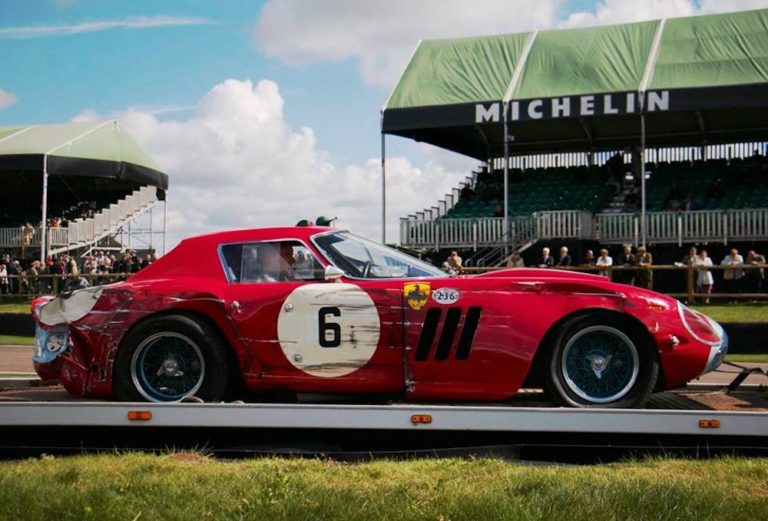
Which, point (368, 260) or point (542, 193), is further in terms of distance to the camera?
point (542, 193)

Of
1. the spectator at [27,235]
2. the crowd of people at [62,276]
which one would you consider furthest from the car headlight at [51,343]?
the spectator at [27,235]

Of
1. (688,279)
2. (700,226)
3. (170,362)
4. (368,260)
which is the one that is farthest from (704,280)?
(170,362)

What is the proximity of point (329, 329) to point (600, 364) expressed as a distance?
1728mm

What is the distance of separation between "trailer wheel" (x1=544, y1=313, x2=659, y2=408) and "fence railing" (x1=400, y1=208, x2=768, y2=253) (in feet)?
64.0

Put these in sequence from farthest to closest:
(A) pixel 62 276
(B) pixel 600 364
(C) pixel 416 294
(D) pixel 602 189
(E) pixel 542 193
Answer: (E) pixel 542 193, (D) pixel 602 189, (A) pixel 62 276, (C) pixel 416 294, (B) pixel 600 364

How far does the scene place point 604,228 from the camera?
25.8m

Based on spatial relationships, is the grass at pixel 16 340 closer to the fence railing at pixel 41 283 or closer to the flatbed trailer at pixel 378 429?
the fence railing at pixel 41 283

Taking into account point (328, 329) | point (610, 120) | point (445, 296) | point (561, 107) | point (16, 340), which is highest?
point (610, 120)

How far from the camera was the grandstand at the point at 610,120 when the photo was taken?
24391mm

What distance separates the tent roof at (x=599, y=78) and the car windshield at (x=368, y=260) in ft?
62.5

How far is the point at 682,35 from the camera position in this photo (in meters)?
25.8

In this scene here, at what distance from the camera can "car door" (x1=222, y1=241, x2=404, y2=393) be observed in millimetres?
6035

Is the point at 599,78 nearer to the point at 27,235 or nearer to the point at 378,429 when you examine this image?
the point at 27,235

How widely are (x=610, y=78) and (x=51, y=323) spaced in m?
21.2
